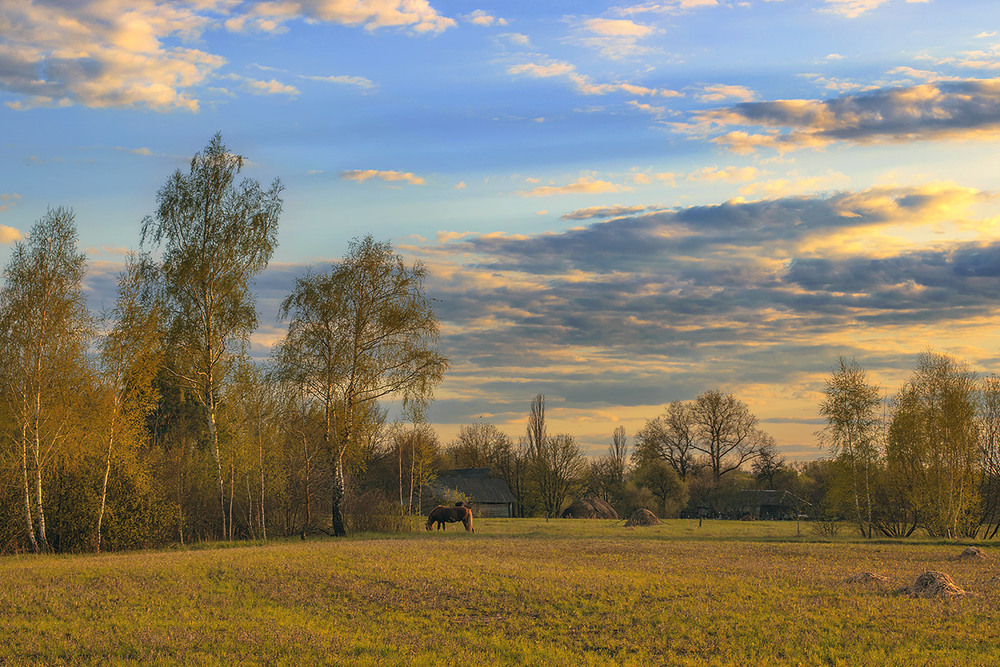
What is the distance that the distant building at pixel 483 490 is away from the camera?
76000 millimetres

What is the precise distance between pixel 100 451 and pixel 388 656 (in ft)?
65.6

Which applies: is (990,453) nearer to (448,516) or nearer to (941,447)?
(941,447)

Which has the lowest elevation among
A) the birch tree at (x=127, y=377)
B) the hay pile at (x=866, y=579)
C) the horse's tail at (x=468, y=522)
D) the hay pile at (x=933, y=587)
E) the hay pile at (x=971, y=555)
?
the horse's tail at (x=468, y=522)

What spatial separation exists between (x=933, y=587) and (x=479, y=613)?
30.1 ft

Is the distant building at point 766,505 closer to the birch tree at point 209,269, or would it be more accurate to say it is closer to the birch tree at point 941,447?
the birch tree at point 941,447

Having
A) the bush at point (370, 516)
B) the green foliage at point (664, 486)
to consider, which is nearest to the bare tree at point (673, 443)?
the green foliage at point (664, 486)

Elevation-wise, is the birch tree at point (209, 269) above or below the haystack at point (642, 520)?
above

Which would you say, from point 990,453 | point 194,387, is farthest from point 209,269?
point 990,453

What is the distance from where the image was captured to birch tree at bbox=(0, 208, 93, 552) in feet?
84.4

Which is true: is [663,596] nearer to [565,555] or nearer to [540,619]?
[540,619]

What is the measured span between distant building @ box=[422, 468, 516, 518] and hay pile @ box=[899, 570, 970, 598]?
5931 centimetres

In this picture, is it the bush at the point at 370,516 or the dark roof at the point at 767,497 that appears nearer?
the bush at the point at 370,516

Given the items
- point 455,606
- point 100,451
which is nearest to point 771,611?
point 455,606

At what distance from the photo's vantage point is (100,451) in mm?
26781
